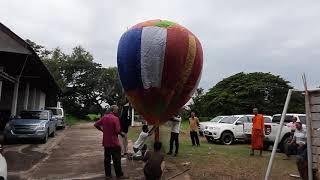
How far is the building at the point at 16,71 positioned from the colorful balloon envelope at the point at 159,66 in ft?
26.9

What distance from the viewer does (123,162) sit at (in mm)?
13773

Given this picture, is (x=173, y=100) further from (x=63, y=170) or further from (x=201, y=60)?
(x=63, y=170)

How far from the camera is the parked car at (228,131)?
72.9ft

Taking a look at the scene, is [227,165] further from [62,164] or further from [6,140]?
[6,140]

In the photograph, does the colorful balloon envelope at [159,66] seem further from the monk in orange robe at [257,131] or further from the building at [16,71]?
the building at [16,71]

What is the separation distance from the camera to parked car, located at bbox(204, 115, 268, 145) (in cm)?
2223

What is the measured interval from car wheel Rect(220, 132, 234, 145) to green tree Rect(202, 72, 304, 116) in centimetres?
2675

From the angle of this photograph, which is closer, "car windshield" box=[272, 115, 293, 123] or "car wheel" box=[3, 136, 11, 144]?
"car windshield" box=[272, 115, 293, 123]

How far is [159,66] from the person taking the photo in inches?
410

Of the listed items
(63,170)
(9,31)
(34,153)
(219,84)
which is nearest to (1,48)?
(9,31)

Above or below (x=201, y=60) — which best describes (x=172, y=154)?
below

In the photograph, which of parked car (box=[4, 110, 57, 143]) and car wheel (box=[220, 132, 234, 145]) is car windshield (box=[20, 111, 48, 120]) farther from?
car wheel (box=[220, 132, 234, 145])

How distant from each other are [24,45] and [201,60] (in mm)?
10393

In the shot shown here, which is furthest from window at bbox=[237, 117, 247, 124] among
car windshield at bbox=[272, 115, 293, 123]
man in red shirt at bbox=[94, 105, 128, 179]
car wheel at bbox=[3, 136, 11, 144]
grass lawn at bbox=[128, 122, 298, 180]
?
man in red shirt at bbox=[94, 105, 128, 179]
